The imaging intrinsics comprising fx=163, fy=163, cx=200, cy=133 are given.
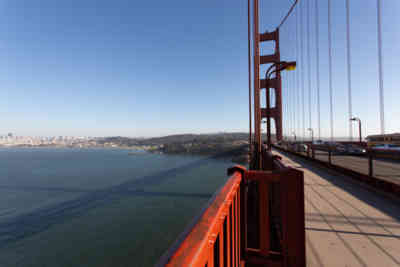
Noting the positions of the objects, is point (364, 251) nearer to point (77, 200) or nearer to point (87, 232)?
point (87, 232)

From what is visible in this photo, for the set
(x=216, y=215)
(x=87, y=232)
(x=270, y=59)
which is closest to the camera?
(x=216, y=215)

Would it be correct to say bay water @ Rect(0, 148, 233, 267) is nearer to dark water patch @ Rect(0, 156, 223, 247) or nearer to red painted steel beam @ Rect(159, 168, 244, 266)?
dark water patch @ Rect(0, 156, 223, 247)

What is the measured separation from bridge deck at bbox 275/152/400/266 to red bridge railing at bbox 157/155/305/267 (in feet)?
1.46

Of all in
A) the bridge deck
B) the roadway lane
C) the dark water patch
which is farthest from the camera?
the dark water patch

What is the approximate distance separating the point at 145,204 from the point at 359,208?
15.8 m

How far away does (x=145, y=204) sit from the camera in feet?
50.2

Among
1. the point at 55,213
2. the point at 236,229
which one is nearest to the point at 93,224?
the point at 55,213

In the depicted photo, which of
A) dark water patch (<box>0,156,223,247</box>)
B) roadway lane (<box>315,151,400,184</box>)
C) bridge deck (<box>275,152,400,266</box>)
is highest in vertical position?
roadway lane (<box>315,151,400,184</box>)

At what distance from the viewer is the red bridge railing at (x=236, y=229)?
55 centimetres

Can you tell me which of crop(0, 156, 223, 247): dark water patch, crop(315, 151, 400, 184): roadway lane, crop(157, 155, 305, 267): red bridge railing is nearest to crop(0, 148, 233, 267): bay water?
crop(0, 156, 223, 247): dark water patch

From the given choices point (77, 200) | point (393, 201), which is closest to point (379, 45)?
point (393, 201)

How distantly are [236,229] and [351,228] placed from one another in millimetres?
1759

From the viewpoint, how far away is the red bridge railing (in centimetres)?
55

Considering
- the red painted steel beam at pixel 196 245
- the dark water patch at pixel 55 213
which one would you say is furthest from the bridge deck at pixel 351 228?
the dark water patch at pixel 55 213
